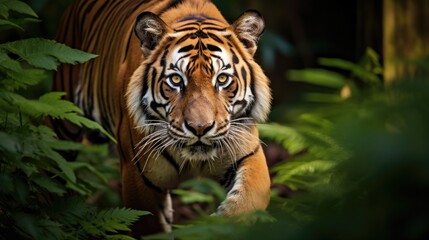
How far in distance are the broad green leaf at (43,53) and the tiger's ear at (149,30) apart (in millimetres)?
1138

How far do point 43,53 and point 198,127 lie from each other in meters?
0.99

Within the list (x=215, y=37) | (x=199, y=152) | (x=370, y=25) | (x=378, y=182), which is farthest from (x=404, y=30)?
(x=378, y=182)

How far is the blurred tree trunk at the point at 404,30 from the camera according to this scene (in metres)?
5.85

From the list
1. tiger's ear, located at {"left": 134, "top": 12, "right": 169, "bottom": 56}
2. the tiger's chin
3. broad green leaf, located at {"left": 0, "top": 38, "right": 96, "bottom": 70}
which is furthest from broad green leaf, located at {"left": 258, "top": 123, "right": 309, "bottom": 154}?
broad green leaf, located at {"left": 0, "top": 38, "right": 96, "bottom": 70}

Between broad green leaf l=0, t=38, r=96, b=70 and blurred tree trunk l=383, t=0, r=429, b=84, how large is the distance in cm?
291

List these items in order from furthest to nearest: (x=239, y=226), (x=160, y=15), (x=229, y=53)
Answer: (x=160, y=15)
(x=229, y=53)
(x=239, y=226)

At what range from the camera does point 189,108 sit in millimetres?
4180

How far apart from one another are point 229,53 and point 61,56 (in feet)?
4.23

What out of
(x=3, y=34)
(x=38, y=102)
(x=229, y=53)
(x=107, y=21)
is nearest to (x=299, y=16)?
(x=3, y=34)

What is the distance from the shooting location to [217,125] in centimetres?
418

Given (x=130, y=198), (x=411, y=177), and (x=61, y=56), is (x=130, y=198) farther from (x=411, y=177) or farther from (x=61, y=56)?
(x=411, y=177)

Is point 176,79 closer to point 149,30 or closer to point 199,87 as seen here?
point 199,87

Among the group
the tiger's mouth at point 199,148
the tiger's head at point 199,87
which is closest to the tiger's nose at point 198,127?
the tiger's head at point 199,87

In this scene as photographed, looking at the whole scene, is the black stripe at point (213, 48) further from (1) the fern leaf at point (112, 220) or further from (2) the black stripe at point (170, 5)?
(1) the fern leaf at point (112, 220)
